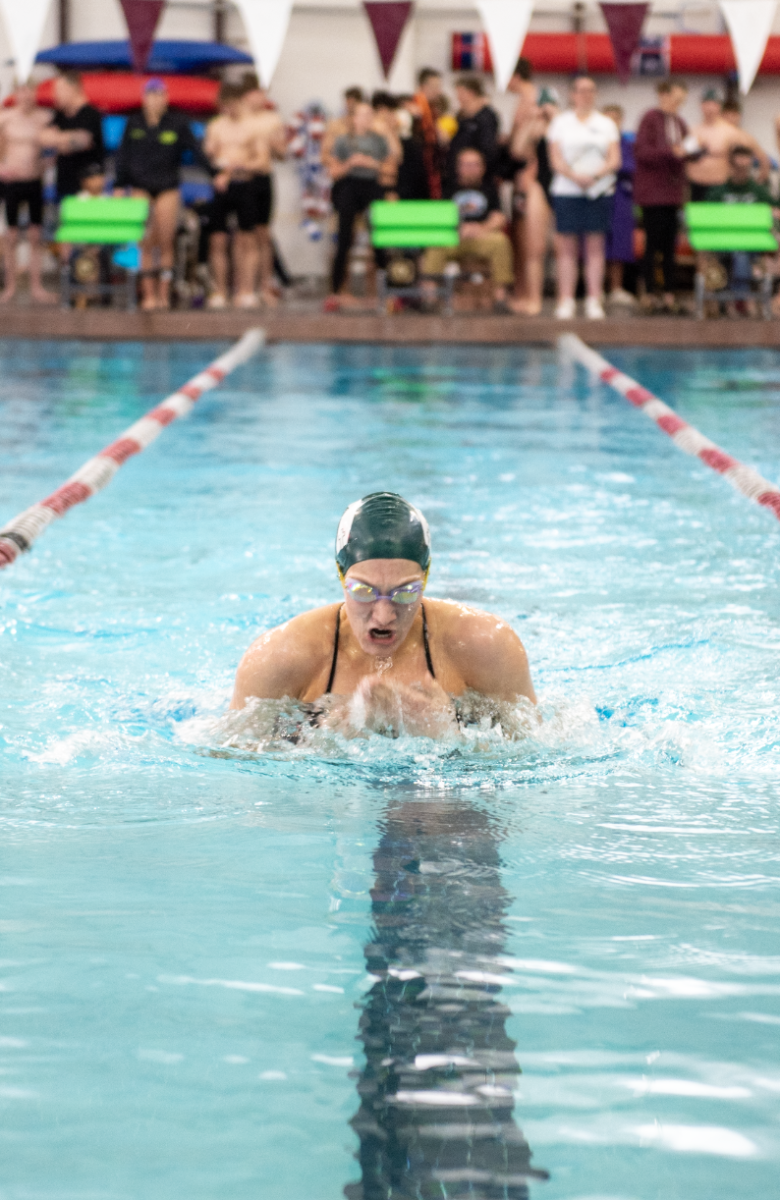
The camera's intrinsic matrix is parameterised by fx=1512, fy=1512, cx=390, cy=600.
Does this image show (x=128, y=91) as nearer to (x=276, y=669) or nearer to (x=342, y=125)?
(x=342, y=125)

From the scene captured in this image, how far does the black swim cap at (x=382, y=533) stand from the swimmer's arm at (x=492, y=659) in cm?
26

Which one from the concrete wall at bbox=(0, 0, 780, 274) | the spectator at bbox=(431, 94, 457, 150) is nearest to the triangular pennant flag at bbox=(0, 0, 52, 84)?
the spectator at bbox=(431, 94, 457, 150)

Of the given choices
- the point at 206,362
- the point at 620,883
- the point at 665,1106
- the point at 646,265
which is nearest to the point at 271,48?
the point at 206,362

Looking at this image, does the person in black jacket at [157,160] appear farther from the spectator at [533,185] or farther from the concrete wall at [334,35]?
the concrete wall at [334,35]

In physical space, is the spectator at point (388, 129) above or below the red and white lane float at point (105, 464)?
above

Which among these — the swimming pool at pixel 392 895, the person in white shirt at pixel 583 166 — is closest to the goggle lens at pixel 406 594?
the swimming pool at pixel 392 895

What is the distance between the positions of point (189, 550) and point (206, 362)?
6.96 metres

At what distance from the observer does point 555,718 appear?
13.4 ft

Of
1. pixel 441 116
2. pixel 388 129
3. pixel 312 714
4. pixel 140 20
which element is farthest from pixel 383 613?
pixel 441 116

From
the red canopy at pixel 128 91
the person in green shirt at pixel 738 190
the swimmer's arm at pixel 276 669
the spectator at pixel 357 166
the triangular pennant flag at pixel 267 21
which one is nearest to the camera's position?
the swimmer's arm at pixel 276 669

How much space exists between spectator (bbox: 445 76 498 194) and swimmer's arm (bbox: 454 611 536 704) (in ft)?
34.4

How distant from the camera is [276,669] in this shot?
12.5ft

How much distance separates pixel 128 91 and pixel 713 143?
689 cm

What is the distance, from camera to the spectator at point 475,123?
13445mm
